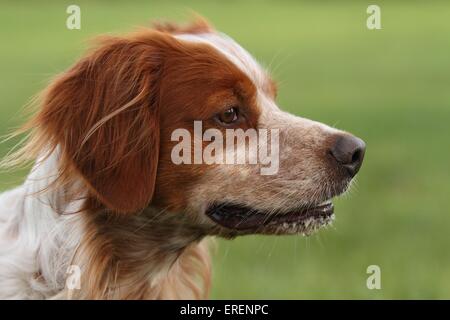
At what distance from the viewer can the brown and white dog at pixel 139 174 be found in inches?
178

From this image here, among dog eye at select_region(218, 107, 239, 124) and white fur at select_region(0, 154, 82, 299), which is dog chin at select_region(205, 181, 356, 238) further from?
white fur at select_region(0, 154, 82, 299)

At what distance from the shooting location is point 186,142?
14.9 feet

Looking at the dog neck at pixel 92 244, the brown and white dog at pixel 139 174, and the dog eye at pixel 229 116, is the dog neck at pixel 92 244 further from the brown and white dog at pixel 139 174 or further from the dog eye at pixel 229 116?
the dog eye at pixel 229 116

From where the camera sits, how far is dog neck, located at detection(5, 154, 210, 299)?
14.9 ft

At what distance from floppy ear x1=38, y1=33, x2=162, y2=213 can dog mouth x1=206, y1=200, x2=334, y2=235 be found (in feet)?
1.25

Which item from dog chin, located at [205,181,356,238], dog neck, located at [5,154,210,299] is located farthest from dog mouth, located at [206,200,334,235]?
dog neck, located at [5,154,210,299]

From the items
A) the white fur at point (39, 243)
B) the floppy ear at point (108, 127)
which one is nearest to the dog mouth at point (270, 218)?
the floppy ear at point (108, 127)

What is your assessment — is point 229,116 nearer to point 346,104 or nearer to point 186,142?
point 186,142

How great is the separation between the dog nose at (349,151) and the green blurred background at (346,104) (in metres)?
0.95

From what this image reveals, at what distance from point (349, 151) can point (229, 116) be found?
60 cm

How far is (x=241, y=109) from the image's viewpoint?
4.71m

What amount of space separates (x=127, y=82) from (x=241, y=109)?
57 centimetres
